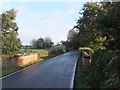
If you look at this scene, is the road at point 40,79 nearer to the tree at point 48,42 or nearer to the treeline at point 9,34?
the treeline at point 9,34

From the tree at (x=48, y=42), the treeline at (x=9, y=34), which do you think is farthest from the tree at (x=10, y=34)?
the tree at (x=48, y=42)

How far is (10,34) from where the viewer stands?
36.8 meters

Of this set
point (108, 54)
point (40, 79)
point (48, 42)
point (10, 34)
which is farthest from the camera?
point (48, 42)

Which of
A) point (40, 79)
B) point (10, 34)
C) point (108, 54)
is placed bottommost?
point (40, 79)

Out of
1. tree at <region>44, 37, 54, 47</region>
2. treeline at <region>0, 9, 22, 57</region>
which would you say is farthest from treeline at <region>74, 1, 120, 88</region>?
tree at <region>44, 37, 54, 47</region>

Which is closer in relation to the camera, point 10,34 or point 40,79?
point 40,79

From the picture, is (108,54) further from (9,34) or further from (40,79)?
(9,34)

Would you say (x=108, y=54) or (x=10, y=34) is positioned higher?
(x=10, y=34)

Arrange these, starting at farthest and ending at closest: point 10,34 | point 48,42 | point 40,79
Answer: point 48,42 → point 10,34 → point 40,79

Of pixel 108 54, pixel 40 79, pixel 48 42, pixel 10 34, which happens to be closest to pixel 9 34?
pixel 10 34

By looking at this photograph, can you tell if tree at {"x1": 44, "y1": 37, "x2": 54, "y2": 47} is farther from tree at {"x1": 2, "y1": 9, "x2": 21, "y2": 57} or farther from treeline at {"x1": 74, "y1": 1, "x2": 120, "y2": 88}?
treeline at {"x1": 74, "y1": 1, "x2": 120, "y2": 88}

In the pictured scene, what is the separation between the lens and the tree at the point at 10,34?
3613cm

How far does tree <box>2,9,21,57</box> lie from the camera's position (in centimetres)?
3613

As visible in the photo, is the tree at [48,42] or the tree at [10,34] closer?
the tree at [10,34]
